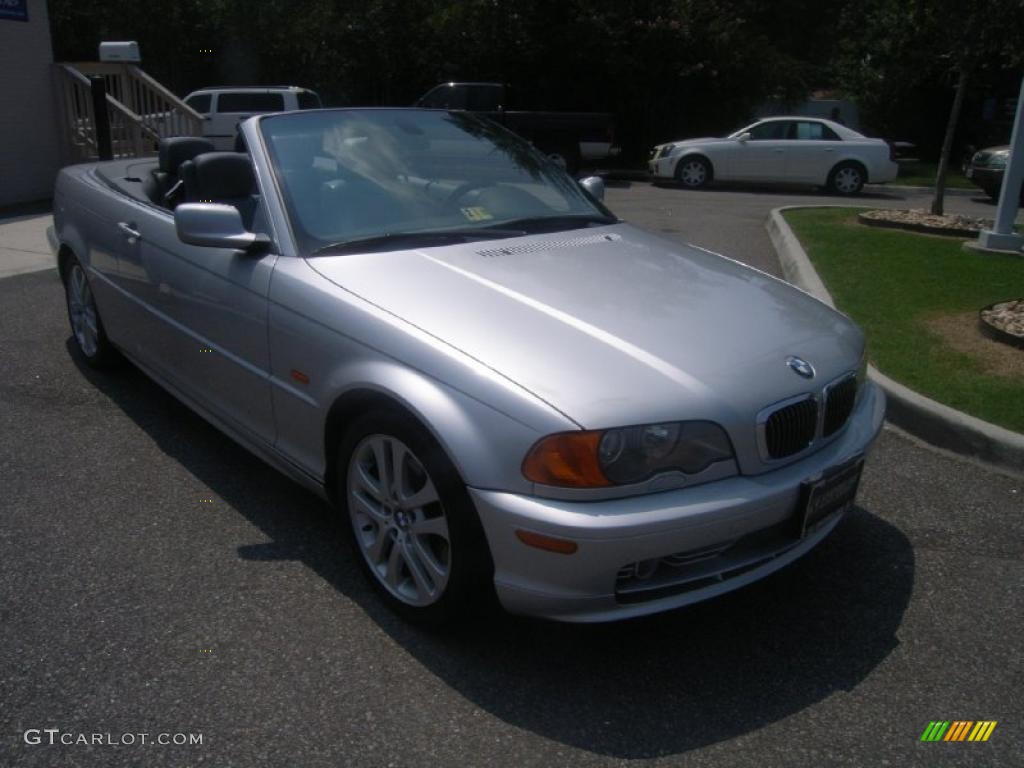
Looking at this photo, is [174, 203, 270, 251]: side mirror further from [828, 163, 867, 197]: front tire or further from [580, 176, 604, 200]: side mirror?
[828, 163, 867, 197]: front tire

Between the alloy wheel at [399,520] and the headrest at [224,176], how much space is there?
1.42 meters

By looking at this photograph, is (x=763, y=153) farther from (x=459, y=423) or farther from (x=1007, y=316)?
(x=459, y=423)

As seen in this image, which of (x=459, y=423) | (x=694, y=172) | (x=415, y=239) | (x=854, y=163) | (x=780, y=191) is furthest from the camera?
(x=780, y=191)

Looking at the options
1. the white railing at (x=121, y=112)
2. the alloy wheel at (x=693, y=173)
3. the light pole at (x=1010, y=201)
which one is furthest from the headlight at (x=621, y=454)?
the alloy wheel at (x=693, y=173)

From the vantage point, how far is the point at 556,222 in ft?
13.8

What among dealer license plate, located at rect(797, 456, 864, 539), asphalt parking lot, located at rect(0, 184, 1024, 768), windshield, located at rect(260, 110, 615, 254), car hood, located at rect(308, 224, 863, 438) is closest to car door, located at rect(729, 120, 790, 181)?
windshield, located at rect(260, 110, 615, 254)

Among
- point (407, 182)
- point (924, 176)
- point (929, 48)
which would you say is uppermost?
point (929, 48)

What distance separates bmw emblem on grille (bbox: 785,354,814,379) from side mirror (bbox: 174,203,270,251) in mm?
2012

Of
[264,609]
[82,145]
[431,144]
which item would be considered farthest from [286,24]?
[264,609]

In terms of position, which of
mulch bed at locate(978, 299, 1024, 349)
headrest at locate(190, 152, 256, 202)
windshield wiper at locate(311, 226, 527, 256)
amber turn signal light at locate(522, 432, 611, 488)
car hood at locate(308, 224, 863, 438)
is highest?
headrest at locate(190, 152, 256, 202)

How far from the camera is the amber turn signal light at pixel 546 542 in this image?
2615 mm

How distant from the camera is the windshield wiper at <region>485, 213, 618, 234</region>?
408 cm

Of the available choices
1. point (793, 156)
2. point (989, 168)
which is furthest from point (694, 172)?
point (989, 168)

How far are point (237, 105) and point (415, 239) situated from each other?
710 inches
